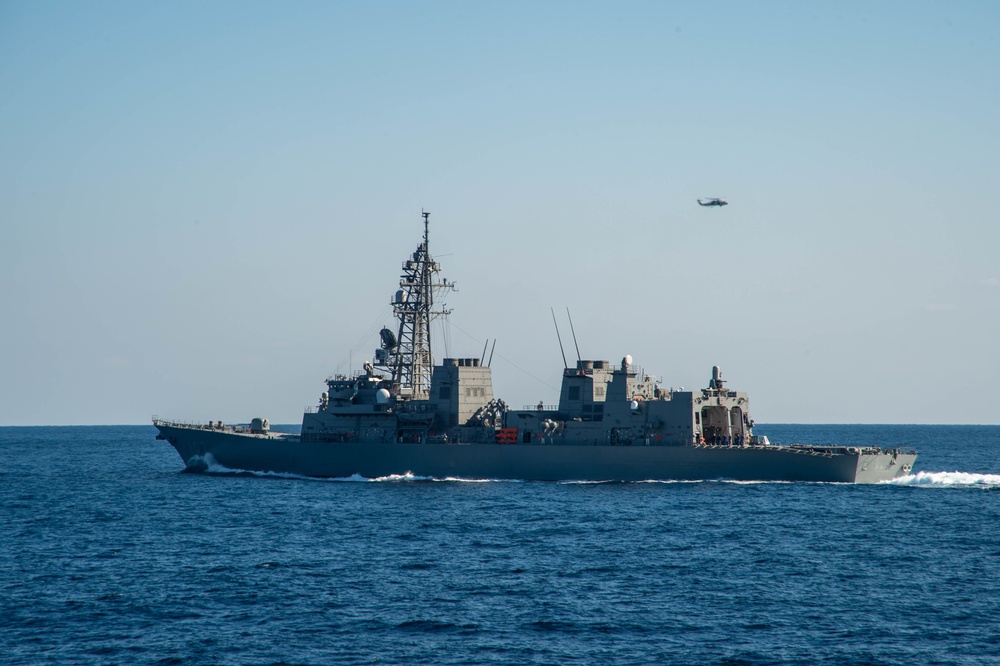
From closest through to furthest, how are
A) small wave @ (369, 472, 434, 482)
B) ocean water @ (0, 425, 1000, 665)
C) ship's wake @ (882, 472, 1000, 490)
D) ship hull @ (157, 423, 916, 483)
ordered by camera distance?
Answer: ocean water @ (0, 425, 1000, 665) → ship hull @ (157, 423, 916, 483) → ship's wake @ (882, 472, 1000, 490) → small wave @ (369, 472, 434, 482)

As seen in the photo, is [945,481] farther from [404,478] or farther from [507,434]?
[404,478]

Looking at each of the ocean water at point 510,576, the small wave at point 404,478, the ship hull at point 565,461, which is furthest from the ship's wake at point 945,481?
the small wave at point 404,478

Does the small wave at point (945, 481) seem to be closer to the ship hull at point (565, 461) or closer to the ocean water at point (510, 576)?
the ship hull at point (565, 461)

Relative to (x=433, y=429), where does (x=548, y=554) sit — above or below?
below

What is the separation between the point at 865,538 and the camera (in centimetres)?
3153

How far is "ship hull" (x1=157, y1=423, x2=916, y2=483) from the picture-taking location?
42531 mm

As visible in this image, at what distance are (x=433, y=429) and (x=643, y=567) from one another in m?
21.8

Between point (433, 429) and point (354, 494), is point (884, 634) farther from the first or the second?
point (433, 429)

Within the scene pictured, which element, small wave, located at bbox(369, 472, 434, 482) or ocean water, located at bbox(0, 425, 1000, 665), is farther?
small wave, located at bbox(369, 472, 434, 482)

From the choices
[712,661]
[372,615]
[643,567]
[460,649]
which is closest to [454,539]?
[643,567]

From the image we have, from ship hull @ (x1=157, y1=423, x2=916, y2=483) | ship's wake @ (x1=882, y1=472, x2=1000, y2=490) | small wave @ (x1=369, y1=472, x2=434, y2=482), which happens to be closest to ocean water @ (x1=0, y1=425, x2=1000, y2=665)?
ship hull @ (x1=157, y1=423, x2=916, y2=483)

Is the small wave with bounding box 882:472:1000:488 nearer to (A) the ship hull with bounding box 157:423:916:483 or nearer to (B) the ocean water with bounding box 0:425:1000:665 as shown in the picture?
(A) the ship hull with bounding box 157:423:916:483

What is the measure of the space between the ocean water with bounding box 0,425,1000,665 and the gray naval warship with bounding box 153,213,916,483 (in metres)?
1.41

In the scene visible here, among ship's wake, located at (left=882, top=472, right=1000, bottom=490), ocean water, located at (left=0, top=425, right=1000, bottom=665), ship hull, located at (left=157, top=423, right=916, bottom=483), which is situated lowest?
ocean water, located at (left=0, top=425, right=1000, bottom=665)
